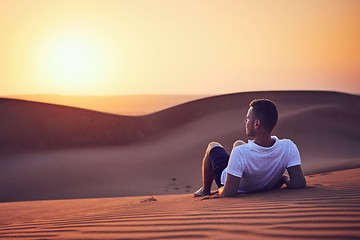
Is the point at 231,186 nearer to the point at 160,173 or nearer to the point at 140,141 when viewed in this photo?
the point at 160,173

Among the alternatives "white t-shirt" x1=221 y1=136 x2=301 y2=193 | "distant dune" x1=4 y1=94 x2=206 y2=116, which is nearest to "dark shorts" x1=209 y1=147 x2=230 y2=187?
"white t-shirt" x1=221 y1=136 x2=301 y2=193

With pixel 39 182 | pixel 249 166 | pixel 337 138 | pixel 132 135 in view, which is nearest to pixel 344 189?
pixel 249 166

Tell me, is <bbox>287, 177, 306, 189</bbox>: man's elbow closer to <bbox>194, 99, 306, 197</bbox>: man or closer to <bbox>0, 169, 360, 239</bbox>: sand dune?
<bbox>194, 99, 306, 197</bbox>: man

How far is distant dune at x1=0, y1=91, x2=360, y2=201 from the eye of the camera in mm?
13859

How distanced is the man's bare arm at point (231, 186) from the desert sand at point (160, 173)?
119mm

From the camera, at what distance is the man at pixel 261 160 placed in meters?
4.70

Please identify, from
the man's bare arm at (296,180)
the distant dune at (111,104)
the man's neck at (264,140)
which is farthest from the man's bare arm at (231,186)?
the distant dune at (111,104)

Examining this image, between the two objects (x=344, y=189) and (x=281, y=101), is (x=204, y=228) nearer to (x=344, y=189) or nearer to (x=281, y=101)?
(x=344, y=189)

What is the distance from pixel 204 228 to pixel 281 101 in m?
23.5

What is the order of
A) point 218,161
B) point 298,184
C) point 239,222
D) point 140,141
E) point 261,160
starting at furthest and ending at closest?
point 140,141
point 218,161
point 298,184
point 261,160
point 239,222

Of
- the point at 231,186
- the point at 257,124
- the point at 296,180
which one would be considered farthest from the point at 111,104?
the point at 257,124

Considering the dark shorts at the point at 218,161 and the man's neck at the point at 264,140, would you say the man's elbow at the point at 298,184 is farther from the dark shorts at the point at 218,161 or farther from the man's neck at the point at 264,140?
the dark shorts at the point at 218,161

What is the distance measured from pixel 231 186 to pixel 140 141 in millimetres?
17067

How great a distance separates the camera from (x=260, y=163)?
4.84m
